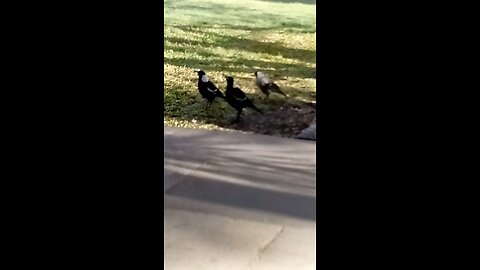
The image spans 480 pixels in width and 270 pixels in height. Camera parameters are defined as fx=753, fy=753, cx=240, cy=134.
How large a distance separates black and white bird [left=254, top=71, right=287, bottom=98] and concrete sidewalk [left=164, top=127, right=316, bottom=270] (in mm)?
738

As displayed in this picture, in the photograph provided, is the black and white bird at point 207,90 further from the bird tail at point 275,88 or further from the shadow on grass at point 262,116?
the bird tail at point 275,88

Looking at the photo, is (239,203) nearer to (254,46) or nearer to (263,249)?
(263,249)

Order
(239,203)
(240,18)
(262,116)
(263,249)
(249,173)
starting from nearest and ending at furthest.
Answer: (263,249) < (239,203) < (249,173) < (262,116) < (240,18)

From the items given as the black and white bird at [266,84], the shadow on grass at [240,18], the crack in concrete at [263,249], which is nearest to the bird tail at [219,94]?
the black and white bird at [266,84]

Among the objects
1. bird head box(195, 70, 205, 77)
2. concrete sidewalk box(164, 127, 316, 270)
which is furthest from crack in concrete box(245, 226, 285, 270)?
bird head box(195, 70, 205, 77)

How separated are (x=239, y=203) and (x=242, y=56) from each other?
218 cm

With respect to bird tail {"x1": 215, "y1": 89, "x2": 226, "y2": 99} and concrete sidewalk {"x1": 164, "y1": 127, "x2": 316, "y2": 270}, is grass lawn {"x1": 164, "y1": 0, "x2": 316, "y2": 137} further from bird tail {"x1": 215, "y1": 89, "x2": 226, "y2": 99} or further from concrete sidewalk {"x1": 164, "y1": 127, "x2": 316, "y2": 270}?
concrete sidewalk {"x1": 164, "y1": 127, "x2": 316, "y2": 270}

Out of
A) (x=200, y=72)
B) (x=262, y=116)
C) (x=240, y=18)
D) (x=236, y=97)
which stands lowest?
(x=262, y=116)

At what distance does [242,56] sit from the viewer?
4957mm

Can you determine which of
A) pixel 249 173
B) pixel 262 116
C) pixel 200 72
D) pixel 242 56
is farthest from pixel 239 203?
pixel 242 56

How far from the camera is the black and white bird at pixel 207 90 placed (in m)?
4.78

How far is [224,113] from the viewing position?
15.3 ft

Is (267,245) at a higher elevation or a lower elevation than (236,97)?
lower
